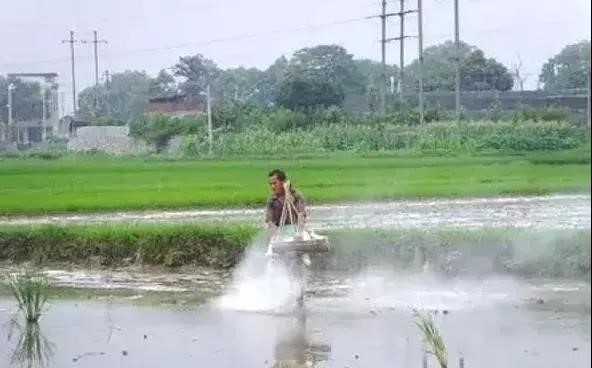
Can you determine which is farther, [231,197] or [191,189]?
[191,189]

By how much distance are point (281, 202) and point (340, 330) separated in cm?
183

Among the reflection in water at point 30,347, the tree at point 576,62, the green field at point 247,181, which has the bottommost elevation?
the reflection in water at point 30,347

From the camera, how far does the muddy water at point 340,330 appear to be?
8.70 meters

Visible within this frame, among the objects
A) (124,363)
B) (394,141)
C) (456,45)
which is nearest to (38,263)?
(124,363)

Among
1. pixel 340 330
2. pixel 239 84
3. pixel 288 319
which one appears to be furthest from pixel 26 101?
pixel 340 330

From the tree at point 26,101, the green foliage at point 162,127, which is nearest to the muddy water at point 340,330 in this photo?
the green foliage at point 162,127

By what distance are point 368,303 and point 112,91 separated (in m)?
79.1

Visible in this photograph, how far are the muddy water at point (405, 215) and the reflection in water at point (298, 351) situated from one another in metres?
7.98

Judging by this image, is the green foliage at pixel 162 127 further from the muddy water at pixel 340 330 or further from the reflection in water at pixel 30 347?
the reflection in water at pixel 30 347

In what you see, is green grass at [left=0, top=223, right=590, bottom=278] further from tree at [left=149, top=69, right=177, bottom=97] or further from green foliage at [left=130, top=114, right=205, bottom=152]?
tree at [left=149, top=69, right=177, bottom=97]

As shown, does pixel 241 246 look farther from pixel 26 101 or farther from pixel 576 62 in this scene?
pixel 26 101

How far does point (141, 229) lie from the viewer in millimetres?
17031

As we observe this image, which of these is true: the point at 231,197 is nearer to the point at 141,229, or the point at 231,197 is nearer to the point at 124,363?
the point at 141,229

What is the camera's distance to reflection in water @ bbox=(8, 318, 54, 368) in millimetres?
9180
